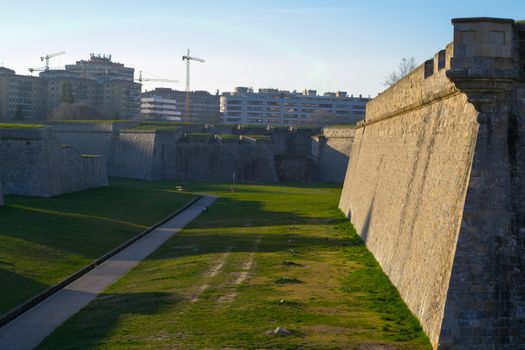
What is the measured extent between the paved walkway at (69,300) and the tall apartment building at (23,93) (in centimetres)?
13021

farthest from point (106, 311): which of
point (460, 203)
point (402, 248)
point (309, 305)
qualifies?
point (460, 203)

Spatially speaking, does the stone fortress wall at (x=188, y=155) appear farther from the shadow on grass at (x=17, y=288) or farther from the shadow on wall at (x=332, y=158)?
the shadow on grass at (x=17, y=288)

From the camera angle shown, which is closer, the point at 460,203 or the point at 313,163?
the point at 460,203

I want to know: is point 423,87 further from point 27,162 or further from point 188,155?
point 188,155

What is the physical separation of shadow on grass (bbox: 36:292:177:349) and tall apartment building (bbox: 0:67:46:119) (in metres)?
140

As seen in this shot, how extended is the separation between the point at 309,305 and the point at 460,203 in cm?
486

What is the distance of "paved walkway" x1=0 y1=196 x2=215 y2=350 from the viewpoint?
54.2 feet

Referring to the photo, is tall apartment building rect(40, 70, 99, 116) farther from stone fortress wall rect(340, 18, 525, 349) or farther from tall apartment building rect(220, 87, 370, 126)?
stone fortress wall rect(340, 18, 525, 349)

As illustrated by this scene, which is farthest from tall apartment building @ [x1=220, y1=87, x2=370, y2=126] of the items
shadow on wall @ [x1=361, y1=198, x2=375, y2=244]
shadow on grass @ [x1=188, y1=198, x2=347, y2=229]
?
shadow on wall @ [x1=361, y1=198, x2=375, y2=244]

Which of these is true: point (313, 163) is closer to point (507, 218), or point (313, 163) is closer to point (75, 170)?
point (75, 170)

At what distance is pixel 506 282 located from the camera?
1353cm

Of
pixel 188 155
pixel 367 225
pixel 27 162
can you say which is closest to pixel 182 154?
pixel 188 155

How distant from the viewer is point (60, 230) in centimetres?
3186

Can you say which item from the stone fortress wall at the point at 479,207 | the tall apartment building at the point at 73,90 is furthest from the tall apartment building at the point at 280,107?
the stone fortress wall at the point at 479,207
